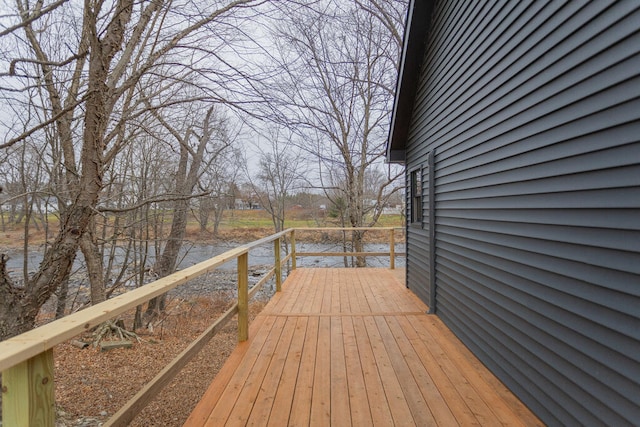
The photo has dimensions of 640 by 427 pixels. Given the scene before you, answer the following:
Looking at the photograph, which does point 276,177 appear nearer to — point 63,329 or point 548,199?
point 548,199

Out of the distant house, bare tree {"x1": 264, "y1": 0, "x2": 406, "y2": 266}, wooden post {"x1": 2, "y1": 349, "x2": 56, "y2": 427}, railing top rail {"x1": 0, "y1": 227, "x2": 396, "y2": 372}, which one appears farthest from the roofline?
bare tree {"x1": 264, "y1": 0, "x2": 406, "y2": 266}

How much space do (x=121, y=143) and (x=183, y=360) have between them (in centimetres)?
520

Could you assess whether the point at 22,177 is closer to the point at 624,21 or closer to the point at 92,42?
the point at 92,42

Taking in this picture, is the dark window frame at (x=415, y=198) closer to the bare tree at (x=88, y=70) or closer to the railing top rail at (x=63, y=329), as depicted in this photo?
the bare tree at (x=88, y=70)

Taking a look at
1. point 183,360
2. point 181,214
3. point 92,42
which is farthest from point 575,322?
point 181,214

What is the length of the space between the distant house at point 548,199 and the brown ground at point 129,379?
429 centimetres

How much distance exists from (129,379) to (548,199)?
627 centimetres

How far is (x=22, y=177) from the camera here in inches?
238

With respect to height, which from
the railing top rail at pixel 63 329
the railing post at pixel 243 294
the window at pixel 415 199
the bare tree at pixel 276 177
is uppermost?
the bare tree at pixel 276 177

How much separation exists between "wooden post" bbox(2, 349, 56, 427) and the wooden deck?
1.09 metres

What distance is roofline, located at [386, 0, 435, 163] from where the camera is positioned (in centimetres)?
401

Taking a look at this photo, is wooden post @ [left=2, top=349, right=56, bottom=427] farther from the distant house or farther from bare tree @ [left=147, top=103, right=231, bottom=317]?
bare tree @ [left=147, top=103, right=231, bottom=317]

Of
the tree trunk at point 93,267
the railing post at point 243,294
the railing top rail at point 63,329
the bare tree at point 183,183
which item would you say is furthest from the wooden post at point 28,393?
the bare tree at point 183,183

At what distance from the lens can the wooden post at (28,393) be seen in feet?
2.84
